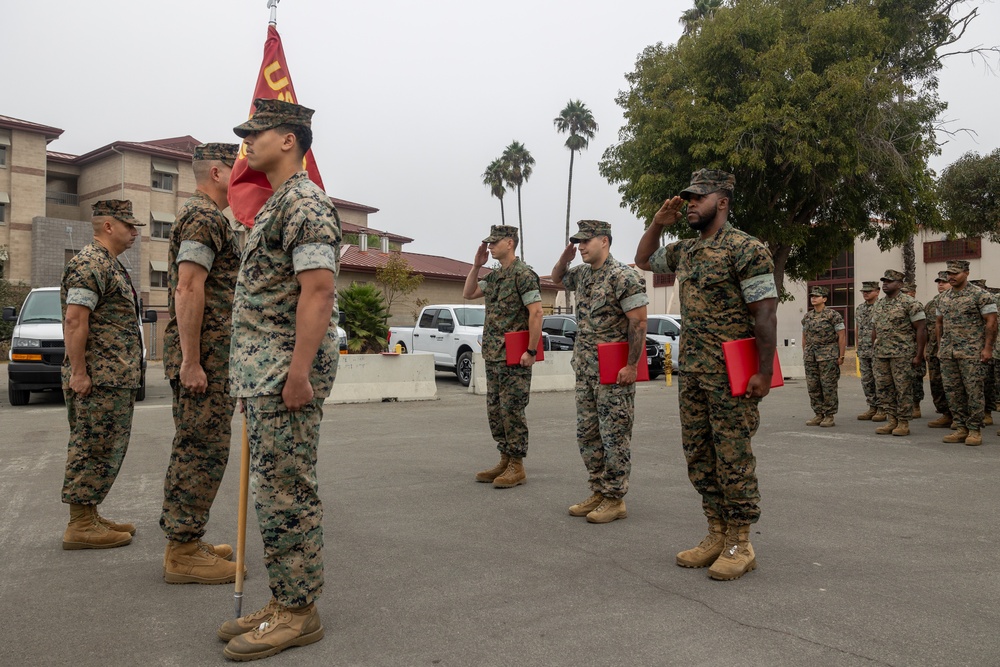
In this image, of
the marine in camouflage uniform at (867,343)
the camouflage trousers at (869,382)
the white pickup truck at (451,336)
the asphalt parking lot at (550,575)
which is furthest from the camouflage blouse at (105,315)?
the white pickup truck at (451,336)

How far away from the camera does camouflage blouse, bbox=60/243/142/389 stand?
4660mm

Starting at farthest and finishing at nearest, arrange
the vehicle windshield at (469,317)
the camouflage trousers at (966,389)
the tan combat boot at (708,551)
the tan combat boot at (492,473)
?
the vehicle windshield at (469,317) → the camouflage trousers at (966,389) → the tan combat boot at (492,473) → the tan combat boot at (708,551)

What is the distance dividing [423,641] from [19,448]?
23.8 ft

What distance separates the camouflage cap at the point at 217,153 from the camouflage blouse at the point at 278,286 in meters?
1.31

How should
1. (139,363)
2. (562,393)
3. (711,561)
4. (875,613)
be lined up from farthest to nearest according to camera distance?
1. (562,393)
2. (139,363)
3. (711,561)
4. (875,613)

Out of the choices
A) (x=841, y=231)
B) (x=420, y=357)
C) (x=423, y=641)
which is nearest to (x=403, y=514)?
(x=423, y=641)

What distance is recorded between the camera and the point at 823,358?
1086 centimetres

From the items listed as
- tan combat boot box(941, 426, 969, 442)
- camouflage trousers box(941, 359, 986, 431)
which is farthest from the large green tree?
tan combat boot box(941, 426, 969, 442)

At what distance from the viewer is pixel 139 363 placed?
4.87m

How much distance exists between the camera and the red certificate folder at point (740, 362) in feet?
13.1

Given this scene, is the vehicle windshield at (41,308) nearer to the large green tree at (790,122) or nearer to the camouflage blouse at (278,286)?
the camouflage blouse at (278,286)

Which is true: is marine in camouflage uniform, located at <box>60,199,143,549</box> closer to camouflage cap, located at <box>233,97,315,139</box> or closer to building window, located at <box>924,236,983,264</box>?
camouflage cap, located at <box>233,97,315,139</box>

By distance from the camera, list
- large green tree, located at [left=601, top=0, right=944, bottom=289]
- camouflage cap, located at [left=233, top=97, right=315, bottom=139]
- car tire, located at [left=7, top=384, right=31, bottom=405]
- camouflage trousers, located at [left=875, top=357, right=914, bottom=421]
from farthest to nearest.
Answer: large green tree, located at [left=601, top=0, right=944, bottom=289], car tire, located at [left=7, top=384, right=31, bottom=405], camouflage trousers, located at [left=875, top=357, right=914, bottom=421], camouflage cap, located at [left=233, top=97, right=315, bottom=139]

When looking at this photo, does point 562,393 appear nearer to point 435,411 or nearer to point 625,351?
point 435,411
